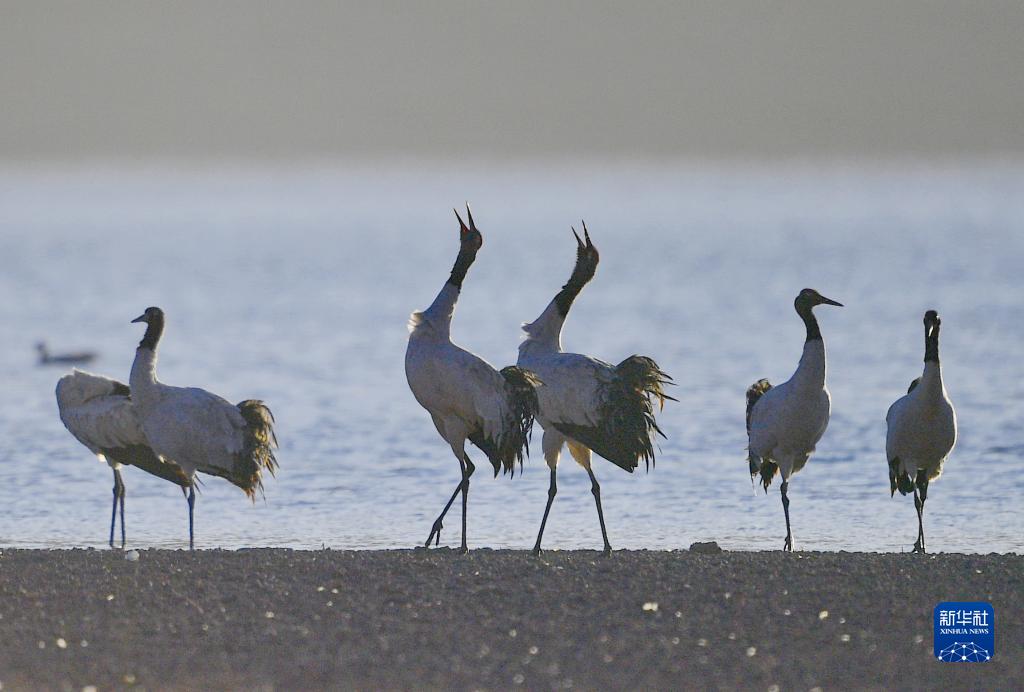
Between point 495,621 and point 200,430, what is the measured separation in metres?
4.85

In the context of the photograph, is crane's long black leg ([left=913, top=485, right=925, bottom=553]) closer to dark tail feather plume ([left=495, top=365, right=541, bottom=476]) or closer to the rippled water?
the rippled water

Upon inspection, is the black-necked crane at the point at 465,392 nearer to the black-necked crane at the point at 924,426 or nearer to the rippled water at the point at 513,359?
the rippled water at the point at 513,359

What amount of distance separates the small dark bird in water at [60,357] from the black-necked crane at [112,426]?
1582cm

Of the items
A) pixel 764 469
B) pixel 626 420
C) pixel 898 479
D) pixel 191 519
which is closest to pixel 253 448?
pixel 191 519

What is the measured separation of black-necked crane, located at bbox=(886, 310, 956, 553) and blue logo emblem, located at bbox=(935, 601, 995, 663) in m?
3.12

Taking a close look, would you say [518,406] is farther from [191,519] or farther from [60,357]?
[60,357]

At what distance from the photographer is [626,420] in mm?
13391

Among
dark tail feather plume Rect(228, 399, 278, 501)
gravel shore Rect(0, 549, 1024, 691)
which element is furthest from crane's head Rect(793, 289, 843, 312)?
dark tail feather plume Rect(228, 399, 278, 501)

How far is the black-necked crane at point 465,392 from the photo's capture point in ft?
43.8

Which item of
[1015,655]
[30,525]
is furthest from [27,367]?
[1015,655]

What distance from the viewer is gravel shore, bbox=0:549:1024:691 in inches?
363

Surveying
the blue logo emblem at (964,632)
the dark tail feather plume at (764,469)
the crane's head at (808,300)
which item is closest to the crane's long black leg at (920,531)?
the dark tail feather plume at (764,469)

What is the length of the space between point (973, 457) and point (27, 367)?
18699 mm

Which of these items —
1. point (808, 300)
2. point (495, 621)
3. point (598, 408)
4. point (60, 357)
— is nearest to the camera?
point (495, 621)
